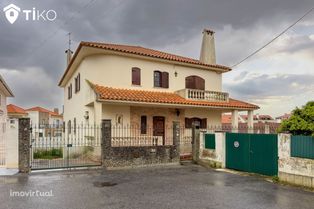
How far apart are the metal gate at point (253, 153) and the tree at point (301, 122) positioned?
0.76 metres

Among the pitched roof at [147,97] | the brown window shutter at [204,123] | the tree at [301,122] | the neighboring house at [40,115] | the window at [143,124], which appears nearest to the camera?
the tree at [301,122]

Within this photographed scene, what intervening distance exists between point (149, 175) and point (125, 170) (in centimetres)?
168

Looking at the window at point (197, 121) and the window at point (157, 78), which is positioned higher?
the window at point (157, 78)

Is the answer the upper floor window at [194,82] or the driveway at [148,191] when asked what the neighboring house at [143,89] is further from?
the driveway at [148,191]

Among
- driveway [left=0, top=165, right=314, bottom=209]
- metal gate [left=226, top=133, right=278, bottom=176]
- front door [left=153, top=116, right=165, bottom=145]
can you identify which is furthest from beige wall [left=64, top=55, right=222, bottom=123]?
metal gate [left=226, top=133, right=278, bottom=176]

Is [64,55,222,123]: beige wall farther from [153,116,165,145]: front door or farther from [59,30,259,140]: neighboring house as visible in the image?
[153,116,165,145]: front door

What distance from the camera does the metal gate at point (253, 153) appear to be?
11.3 metres

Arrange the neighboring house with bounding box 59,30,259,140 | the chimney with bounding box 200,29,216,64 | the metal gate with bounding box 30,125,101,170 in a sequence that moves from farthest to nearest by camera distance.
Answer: the chimney with bounding box 200,29,216,64
the neighboring house with bounding box 59,30,259,140
the metal gate with bounding box 30,125,101,170

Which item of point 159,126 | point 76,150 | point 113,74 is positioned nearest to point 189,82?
point 159,126

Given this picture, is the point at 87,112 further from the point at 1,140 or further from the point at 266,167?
the point at 266,167

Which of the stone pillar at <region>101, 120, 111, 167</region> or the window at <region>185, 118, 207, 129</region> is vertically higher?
the window at <region>185, 118, 207, 129</region>

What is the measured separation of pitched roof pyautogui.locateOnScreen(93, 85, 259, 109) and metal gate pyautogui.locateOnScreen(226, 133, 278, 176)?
519 centimetres

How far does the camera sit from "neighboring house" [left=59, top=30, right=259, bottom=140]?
17.1 metres

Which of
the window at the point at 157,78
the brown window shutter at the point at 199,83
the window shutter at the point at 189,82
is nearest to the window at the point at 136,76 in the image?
the window at the point at 157,78
